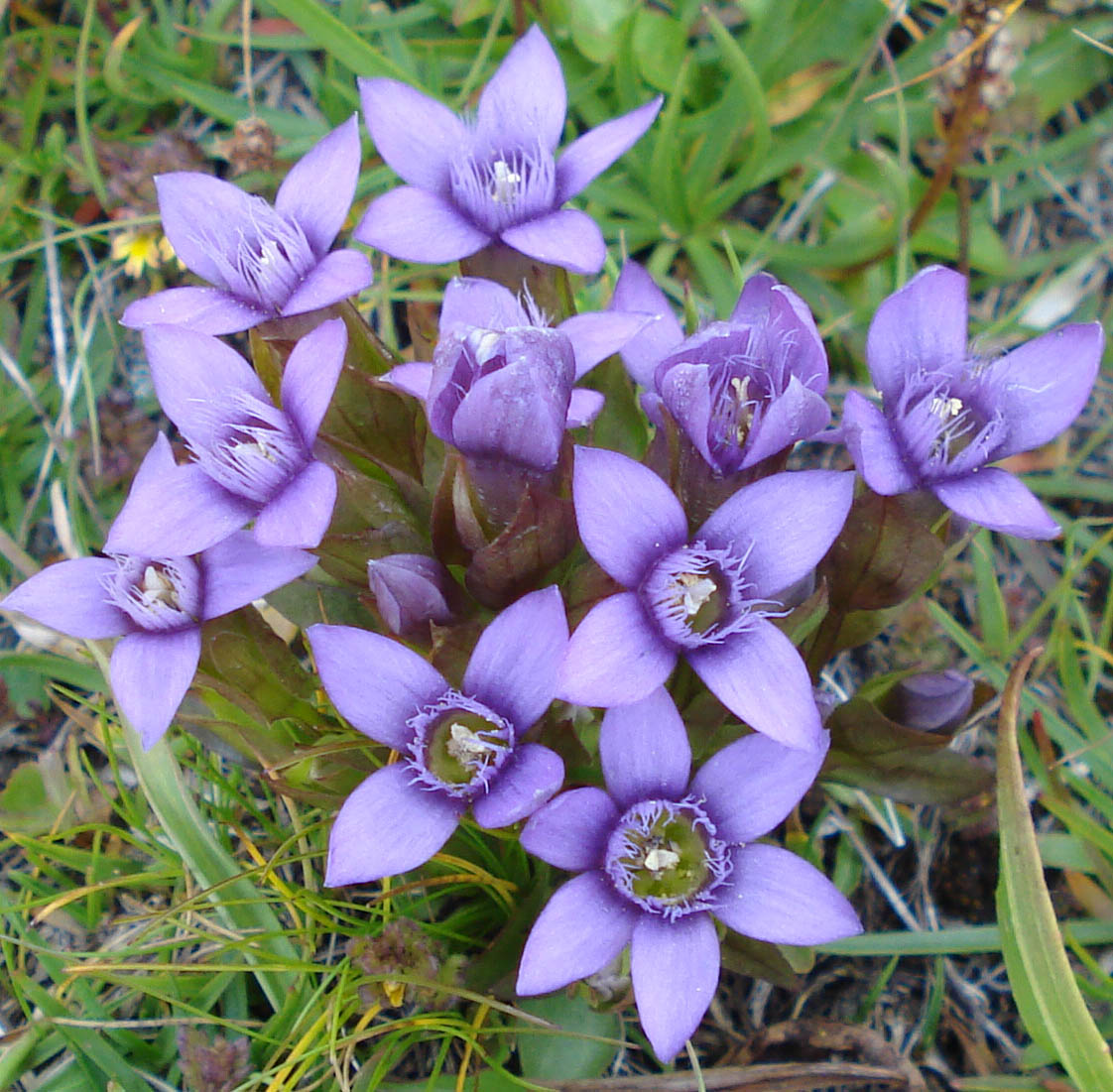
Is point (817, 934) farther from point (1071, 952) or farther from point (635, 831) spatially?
point (1071, 952)

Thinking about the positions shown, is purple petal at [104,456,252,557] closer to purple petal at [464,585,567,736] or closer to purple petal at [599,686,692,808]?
purple petal at [464,585,567,736]

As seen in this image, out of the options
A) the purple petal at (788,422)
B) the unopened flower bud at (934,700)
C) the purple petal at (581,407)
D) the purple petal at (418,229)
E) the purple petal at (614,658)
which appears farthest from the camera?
the unopened flower bud at (934,700)

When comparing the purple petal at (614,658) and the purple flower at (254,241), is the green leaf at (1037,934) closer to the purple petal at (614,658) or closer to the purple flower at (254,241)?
the purple petal at (614,658)

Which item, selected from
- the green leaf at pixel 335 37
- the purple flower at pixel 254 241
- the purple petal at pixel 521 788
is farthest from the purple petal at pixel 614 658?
the green leaf at pixel 335 37

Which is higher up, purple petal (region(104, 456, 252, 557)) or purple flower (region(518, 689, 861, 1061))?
purple petal (region(104, 456, 252, 557))

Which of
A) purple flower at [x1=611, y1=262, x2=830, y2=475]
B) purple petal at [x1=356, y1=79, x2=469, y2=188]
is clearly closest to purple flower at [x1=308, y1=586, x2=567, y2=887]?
purple flower at [x1=611, y1=262, x2=830, y2=475]

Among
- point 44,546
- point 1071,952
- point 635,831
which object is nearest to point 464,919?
point 635,831

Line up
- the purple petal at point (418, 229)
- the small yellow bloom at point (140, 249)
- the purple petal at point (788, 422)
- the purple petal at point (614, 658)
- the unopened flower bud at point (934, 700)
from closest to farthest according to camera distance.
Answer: the purple petal at point (614, 658)
the purple petal at point (788, 422)
the purple petal at point (418, 229)
the unopened flower bud at point (934, 700)
the small yellow bloom at point (140, 249)
